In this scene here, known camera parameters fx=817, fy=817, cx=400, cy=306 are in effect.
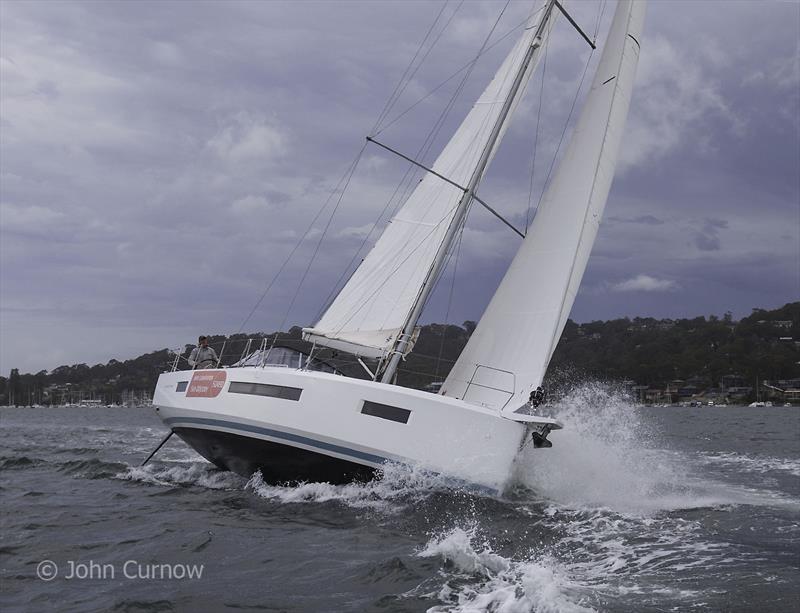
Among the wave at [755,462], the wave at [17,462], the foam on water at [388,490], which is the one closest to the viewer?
the foam on water at [388,490]

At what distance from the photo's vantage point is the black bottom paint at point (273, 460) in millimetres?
11039

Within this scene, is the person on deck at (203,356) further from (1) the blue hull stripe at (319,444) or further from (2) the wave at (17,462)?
(2) the wave at (17,462)

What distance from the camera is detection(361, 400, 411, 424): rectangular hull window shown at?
34.8 feet

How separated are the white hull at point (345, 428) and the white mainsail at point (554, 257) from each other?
52.4 inches

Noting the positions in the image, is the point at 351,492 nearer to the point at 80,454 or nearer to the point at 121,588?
the point at 121,588

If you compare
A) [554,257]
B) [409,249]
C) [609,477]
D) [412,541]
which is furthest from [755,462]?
[412,541]

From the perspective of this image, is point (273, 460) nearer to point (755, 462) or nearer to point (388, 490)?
point (388, 490)

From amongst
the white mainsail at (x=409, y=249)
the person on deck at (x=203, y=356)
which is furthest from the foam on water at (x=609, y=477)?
the person on deck at (x=203, y=356)

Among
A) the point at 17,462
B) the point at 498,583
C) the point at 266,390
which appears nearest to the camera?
the point at 498,583

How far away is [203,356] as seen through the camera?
14.1 meters

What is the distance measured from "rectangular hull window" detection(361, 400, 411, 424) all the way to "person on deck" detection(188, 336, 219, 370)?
413cm

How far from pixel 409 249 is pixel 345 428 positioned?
3661 mm

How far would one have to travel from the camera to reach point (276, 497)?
1138 cm

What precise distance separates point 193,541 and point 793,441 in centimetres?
2570
